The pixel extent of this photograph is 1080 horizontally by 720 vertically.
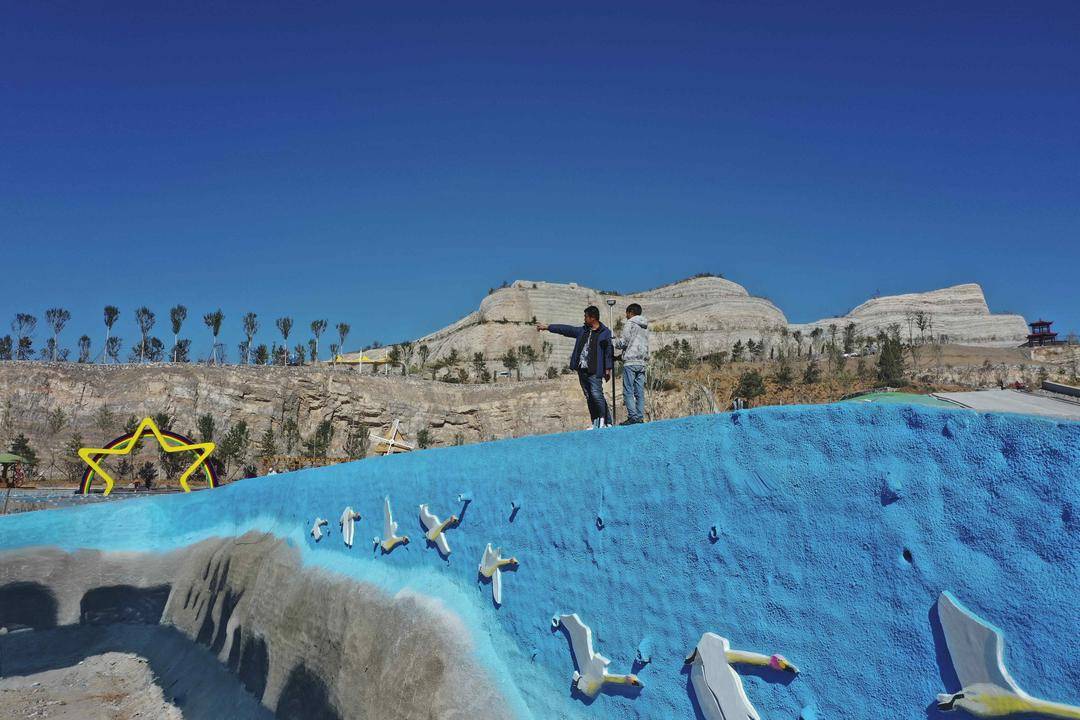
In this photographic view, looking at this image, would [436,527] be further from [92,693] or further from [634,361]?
[92,693]

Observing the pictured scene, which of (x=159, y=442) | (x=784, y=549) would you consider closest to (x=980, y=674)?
(x=784, y=549)

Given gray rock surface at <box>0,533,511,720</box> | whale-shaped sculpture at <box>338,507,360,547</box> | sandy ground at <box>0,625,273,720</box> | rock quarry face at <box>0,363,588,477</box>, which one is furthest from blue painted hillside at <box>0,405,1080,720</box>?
rock quarry face at <box>0,363,588,477</box>

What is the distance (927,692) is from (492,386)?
130 feet

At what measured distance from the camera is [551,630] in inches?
208

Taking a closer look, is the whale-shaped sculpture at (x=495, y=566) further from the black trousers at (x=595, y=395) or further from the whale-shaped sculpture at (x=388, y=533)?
the black trousers at (x=595, y=395)

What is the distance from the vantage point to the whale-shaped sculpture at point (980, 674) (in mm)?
2889

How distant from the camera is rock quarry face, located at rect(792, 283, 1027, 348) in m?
72.8

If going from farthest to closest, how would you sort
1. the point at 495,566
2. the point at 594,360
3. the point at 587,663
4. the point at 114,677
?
Result: the point at 114,677 < the point at 594,360 < the point at 495,566 < the point at 587,663

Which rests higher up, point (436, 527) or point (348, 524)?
point (436, 527)

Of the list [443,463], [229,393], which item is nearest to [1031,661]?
[443,463]

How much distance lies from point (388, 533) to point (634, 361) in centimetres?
318

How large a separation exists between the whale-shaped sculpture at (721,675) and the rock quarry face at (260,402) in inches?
1109

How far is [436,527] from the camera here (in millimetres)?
6738

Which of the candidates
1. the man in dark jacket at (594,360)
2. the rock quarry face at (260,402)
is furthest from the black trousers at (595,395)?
the rock quarry face at (260,402)
